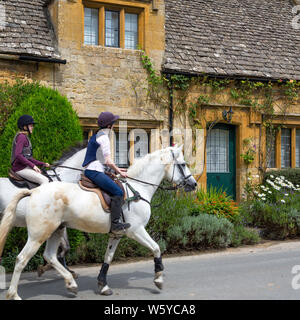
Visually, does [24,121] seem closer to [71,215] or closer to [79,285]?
[71,215]

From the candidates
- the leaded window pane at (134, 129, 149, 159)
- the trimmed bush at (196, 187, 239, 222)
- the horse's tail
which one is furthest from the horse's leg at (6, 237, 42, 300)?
the leaded window pane at (134, 129, 149, 159)

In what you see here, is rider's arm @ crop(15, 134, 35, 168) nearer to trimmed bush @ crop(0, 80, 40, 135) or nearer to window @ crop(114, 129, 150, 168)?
trimmed bush @ crop(0, 80, 40, 135)

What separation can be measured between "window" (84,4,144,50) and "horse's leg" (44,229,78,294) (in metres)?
7.27

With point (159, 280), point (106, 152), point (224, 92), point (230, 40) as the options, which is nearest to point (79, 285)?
point (159, 280)

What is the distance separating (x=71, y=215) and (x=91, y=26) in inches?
306

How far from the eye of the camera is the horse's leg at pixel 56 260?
20.1ft

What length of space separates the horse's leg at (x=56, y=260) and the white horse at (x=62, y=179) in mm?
484

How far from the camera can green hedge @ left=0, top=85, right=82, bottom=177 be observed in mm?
8812

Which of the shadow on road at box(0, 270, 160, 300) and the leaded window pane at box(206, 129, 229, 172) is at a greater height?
the leaded window pane at box(206, 129, 229, 172)

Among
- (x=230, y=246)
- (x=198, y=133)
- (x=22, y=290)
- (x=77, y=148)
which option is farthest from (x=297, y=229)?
(x=22, y=290)

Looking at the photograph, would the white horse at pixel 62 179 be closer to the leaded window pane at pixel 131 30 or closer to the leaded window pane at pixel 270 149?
the leaded window pane at pixel 131 30

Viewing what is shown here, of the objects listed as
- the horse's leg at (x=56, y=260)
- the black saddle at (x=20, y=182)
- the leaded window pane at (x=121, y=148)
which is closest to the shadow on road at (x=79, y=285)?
the horse's leg at (x=56, y=260)

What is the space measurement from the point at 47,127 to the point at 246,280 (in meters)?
4.75

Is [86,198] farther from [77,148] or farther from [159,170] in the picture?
[77,148]
